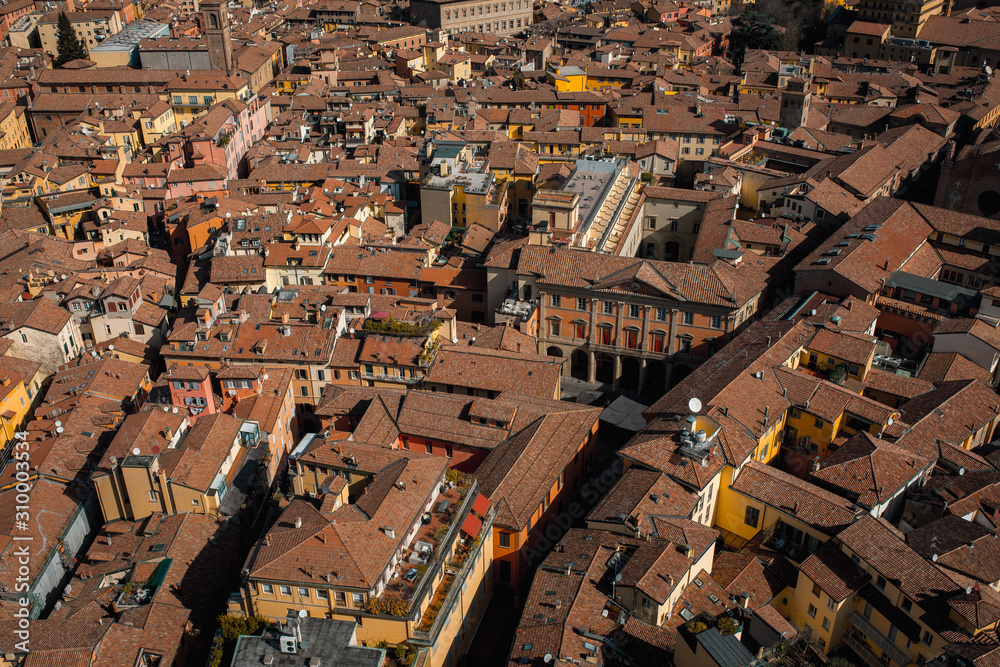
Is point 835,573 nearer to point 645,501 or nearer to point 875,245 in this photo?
point 645,501

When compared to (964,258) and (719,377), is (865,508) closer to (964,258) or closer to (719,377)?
A: (719,377)

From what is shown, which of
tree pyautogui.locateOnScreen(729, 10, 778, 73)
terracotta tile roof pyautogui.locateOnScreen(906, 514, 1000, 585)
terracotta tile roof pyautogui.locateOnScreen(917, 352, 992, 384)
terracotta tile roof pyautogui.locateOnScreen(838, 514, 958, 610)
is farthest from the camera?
tree pyautogui.locateOnScreen(729, 10, 778, 73)

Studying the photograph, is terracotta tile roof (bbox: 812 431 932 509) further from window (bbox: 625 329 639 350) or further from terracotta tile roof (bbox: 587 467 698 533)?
window (bbox: 625 329 639 350)

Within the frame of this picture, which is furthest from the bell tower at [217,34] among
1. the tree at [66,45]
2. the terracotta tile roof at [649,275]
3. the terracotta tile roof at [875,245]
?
the terracotta tile roof at [875,245]

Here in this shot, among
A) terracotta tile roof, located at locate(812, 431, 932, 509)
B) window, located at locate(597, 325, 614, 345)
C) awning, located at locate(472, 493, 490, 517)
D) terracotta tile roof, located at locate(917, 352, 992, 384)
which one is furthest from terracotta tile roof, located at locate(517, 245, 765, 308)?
awning, located at locate(472, 493, 490, 517)

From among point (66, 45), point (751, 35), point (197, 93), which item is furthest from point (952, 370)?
point (66, 45)

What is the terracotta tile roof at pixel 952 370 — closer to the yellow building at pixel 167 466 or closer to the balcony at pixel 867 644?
the balcony at pixel 867 644
